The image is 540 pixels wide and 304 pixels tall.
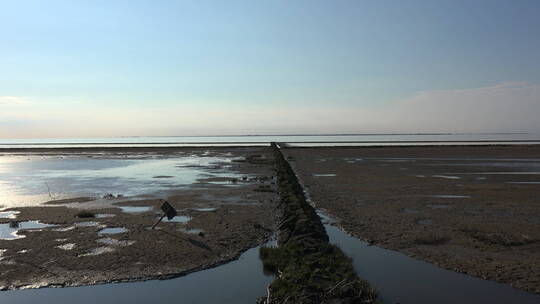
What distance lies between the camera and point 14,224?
13.5 metres

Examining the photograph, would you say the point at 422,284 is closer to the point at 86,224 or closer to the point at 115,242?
the point at 115,242

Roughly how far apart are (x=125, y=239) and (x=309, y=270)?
6.29 m

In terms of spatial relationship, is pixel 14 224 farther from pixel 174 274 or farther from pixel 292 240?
pixel 292 240

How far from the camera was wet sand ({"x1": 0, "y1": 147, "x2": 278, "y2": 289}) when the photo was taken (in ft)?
29.8

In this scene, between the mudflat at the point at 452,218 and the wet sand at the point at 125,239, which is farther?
the mudflat at the point at 452,218

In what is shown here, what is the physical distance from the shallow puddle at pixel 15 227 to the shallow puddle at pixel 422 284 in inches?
386

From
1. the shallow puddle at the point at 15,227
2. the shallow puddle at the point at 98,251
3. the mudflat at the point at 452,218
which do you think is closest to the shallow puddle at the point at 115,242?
the shallow puddle at the point at 98,251

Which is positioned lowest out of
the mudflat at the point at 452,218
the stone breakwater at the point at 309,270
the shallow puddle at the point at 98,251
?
the mudflat at the point at 452,218

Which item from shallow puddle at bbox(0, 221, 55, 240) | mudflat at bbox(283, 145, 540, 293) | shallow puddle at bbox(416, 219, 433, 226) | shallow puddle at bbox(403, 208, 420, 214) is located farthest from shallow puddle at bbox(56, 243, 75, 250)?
shallow puddle at bbox(403, 208, 420, 214)

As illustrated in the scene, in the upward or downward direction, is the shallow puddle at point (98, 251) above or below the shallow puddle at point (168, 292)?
above

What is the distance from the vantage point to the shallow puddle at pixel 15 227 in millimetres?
12066

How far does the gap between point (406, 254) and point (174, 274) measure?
5.76 meters

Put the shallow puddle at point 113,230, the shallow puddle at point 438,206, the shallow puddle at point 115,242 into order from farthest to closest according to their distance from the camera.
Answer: the shallow puddle at point 438,206
the shallow puddle at point 113,230
the shallow puddle at point 115,242

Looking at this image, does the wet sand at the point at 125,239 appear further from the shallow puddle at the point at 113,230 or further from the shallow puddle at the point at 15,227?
the shallow puddle at the point at 15,227
